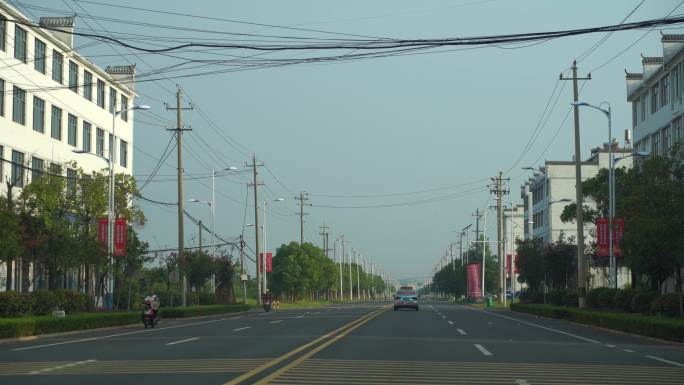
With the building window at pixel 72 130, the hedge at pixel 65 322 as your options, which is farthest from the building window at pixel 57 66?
the hedge at pixel 65 322

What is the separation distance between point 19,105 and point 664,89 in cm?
4261

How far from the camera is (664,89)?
6162 cm

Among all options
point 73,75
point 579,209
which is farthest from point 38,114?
point 579,209

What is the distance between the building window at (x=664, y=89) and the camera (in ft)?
199

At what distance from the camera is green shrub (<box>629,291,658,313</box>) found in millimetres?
39500

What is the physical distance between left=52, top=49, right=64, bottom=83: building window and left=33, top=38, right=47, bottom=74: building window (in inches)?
62.9

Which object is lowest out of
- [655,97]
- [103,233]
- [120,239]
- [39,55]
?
[120,239]

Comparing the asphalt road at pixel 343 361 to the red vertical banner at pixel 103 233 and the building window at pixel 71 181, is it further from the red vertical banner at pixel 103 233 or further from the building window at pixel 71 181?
the building window at pixel 71 181

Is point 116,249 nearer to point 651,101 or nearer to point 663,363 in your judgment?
point 663,363

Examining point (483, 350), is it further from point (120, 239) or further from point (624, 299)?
point (120, 239)

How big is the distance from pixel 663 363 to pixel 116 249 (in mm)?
32611

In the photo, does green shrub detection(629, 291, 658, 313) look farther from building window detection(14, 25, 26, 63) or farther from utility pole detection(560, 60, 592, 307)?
building window detection(14, 25, 26, 63)

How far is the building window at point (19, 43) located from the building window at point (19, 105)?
6.11ft

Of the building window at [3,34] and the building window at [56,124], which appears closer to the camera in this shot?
the building window at [3,34]
